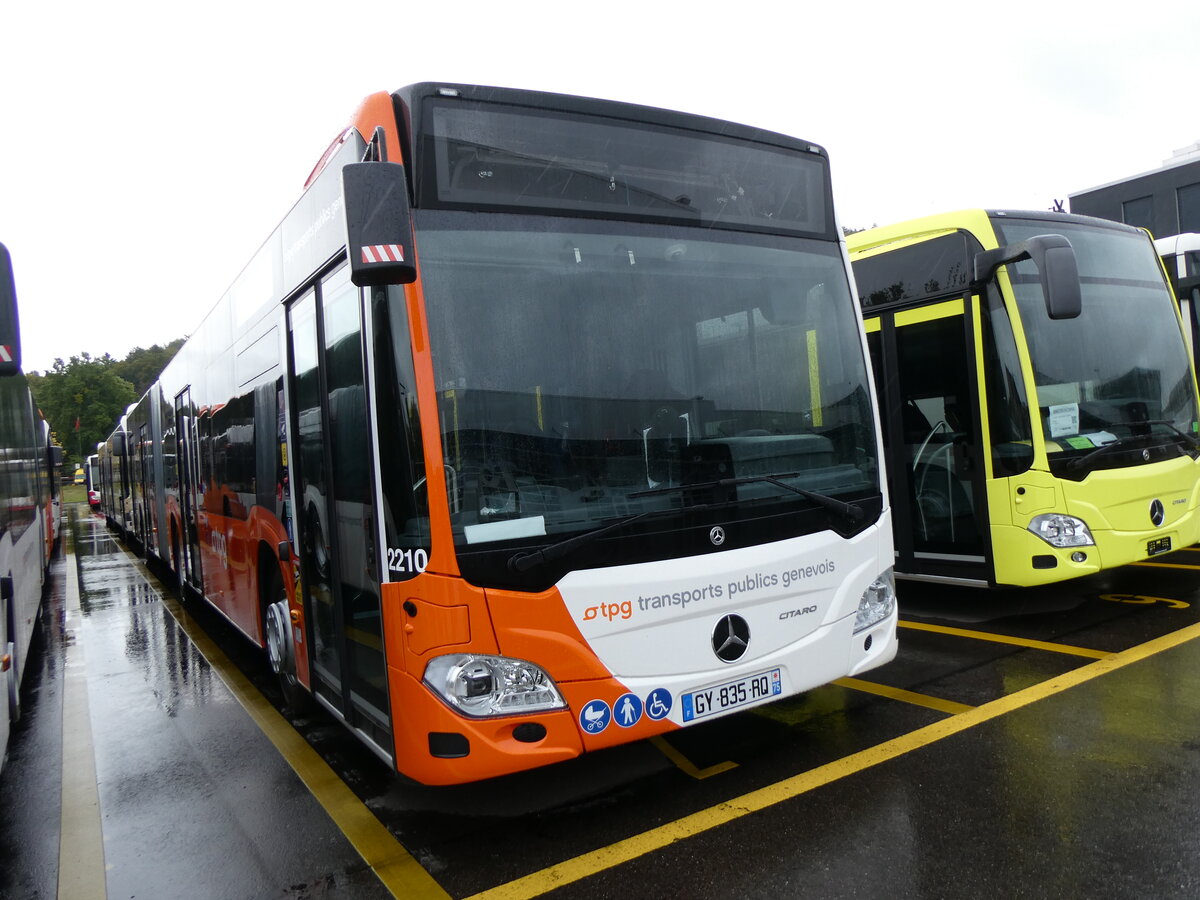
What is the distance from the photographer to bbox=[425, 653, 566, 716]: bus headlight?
10.5 feet

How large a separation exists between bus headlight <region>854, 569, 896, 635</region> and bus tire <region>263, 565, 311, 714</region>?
3111mm

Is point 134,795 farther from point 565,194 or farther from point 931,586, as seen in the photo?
point 931,586

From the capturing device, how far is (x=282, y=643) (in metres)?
5.24

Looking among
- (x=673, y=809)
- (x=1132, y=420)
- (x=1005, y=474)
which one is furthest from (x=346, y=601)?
(x=1132, y=420)

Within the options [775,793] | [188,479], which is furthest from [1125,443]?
[188,479]

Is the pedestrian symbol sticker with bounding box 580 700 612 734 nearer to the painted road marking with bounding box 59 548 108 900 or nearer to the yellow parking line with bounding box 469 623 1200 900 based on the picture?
the yellow parking line with bounding box 469 623 1200 900

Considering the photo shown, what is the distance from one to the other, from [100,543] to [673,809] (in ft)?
74.0

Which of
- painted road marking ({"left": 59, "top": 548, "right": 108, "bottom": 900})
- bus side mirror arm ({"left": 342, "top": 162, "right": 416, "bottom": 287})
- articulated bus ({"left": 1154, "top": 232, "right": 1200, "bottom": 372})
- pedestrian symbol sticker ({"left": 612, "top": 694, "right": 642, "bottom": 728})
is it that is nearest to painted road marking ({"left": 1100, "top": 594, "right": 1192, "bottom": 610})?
articulated bus ({"left": 1154, "top": 232, "right": 1200, "bottom": 372})

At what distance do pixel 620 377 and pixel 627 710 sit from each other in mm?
1314

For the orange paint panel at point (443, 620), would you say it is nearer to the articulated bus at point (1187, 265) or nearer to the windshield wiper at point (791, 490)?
the windshield wiper at point (791, 490)

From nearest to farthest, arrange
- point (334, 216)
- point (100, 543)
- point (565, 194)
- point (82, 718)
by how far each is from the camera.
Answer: point (565, 194), point (334, 216), point (82, 718), point (100, 543)

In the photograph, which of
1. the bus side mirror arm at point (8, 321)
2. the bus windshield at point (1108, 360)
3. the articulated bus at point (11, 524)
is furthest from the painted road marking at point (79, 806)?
the bus windshield at point (1108, 360)

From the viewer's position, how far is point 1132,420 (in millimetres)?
6438

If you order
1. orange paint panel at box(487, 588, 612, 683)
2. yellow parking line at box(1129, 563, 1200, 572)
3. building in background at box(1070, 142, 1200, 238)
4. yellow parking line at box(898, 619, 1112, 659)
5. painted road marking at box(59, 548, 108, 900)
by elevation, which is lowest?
painted road marking at box(59, 548, 108, 900)
